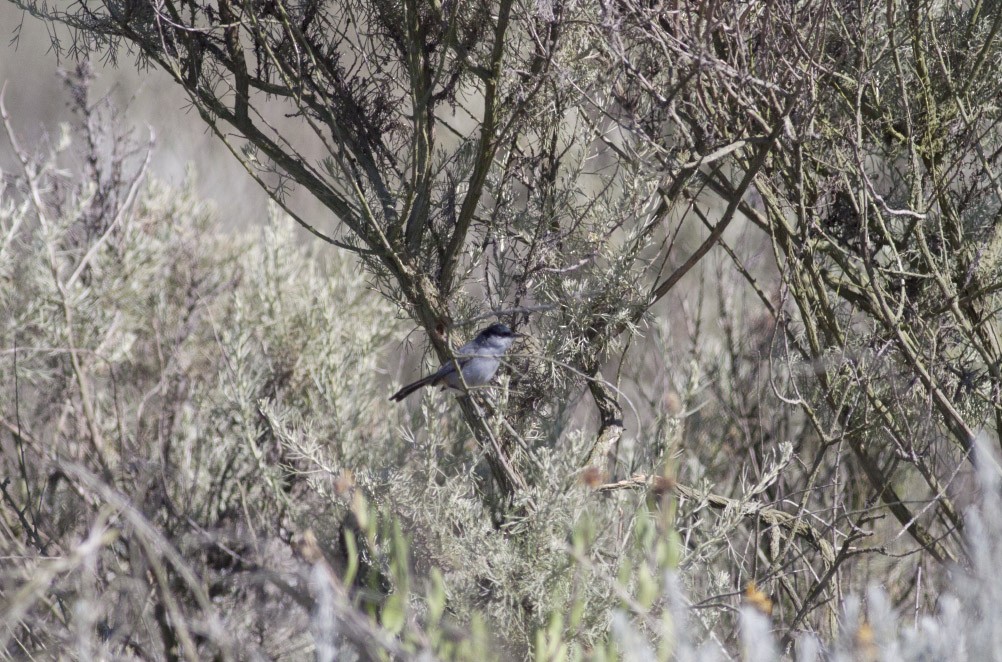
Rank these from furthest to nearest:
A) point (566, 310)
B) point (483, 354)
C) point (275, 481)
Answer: point (275, 481)
point (483, 354)
point (566, 310)

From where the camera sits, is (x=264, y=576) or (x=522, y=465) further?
(x=522, y=465)

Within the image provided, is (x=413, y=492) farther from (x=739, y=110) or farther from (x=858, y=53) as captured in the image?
(x=858, y=53)

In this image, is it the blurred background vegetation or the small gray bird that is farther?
the small gray bird

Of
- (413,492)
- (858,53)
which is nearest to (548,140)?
(858,53)

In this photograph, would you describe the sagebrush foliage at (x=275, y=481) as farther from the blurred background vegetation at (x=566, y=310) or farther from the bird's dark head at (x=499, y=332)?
the bird's dark head at (x=499, y=332)

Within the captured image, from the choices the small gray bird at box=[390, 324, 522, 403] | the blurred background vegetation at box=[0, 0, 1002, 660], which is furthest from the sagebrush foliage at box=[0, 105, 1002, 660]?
the small gray bird at box=[390, 324, 522, 403]

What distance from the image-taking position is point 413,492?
3.04 m

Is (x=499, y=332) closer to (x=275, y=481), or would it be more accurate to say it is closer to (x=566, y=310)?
(x=566, y=310)

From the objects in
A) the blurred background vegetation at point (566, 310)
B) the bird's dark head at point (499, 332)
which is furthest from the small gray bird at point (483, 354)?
the blurred background vegetation at point (566, 310)

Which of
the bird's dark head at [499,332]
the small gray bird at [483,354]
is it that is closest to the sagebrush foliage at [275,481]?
the small gray bird at [483,354]

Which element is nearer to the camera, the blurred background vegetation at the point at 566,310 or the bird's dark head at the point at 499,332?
the blurred background vegetation at the point at 566,310

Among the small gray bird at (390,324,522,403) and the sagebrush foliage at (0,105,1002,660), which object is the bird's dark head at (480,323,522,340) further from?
the sagebrush foliage at (0,105,1002,660)

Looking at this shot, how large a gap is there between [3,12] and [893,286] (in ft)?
49.6

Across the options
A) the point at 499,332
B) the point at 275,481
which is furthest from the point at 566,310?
A: the point at 275,481
